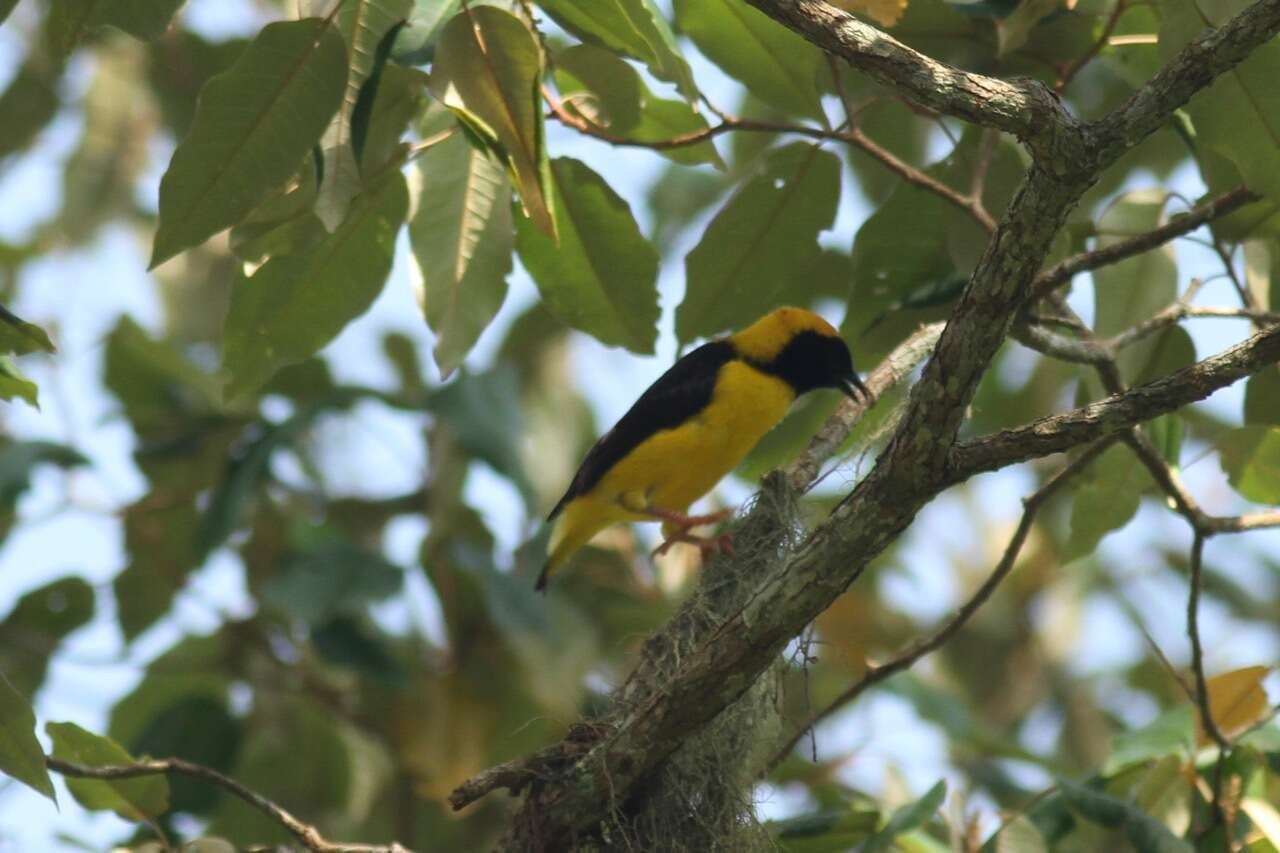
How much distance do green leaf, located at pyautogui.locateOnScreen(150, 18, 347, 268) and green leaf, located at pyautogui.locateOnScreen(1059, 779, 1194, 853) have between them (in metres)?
2.15

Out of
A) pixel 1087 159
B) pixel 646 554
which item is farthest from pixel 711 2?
pixel 646 554

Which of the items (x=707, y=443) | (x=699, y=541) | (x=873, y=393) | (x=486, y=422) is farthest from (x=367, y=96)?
(x=486, y=422)

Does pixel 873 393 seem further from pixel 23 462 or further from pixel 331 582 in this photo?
pixel 23 462

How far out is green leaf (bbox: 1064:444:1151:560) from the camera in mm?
3543

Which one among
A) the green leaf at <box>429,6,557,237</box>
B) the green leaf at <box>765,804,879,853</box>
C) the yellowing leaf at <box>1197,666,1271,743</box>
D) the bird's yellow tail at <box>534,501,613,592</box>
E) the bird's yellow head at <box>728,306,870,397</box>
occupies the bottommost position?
the green leaf at <box>765,804,879,853</box>

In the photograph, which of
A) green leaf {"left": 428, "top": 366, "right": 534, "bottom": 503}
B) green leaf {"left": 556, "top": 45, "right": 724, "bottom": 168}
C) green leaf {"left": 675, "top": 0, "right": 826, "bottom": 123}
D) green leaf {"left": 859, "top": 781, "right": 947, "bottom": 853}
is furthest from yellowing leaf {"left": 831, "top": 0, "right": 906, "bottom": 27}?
green leaf {"left": 428, "top": 366, "right": 534, "bottom": 503}

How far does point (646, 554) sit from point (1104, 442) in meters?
2.97

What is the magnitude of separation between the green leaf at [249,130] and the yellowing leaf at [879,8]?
0.99 m

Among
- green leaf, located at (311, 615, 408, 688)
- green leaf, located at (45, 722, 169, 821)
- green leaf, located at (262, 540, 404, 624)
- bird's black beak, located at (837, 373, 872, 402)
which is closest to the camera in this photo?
green leaf, located at (45, 722, 169, 821)

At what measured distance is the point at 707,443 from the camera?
4488 mm

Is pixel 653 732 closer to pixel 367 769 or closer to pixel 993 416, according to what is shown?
pixel 367 769

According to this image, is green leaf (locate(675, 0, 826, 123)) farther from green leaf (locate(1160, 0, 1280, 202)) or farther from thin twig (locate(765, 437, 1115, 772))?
thin twig (locate(765, 437, 1115, 772))

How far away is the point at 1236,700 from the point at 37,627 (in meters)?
3.66

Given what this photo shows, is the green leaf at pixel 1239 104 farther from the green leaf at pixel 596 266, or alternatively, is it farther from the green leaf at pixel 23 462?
the green leaf at pixel 23 462
